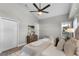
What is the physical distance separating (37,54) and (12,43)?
587 mm

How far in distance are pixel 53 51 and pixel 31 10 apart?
102cm

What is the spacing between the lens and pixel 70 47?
1917 millimetres

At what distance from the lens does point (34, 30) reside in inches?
80.0

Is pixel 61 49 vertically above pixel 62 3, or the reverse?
pixel 62 3

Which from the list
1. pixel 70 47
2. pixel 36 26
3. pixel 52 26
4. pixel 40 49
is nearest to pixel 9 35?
pixel 36 26

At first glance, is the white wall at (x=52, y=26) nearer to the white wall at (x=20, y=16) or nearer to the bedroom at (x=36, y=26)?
the bedroom at (x=36, y=26)

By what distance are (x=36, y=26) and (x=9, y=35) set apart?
2.03ft

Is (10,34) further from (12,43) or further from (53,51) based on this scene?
(53,51)

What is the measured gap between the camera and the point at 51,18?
1993 millimetres

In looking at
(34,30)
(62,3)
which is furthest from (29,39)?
(62,3)

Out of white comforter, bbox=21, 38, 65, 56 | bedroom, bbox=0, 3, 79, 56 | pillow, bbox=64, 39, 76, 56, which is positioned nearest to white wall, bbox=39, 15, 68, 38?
bedroom, bbox=0, 3, 79, 56

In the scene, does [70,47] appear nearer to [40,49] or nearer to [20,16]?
[40,49]

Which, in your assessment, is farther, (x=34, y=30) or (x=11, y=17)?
(x=34, y=30)

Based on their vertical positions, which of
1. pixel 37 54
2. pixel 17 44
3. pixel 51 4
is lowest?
pixel 37 54
